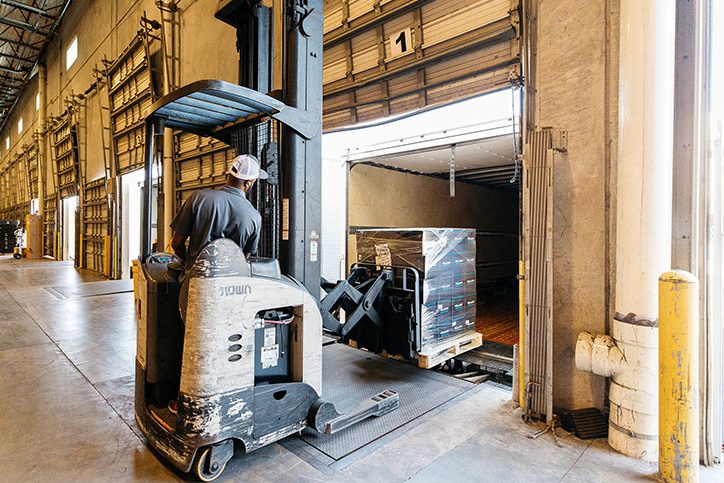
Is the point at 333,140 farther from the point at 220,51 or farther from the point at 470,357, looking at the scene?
the point at 470,357

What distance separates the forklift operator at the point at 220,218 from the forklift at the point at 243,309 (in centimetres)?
22

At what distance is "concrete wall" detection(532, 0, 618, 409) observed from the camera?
8.98ft

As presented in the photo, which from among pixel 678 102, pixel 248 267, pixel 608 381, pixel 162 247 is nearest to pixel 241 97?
pixel 248 267

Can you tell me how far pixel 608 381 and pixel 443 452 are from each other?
1.32 meters

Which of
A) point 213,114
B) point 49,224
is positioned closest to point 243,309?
point 213,114

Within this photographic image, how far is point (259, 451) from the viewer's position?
102 inches

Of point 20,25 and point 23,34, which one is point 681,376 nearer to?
point 20,25

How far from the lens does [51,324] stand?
6.06 m

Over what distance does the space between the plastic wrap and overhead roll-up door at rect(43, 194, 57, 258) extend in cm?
2041

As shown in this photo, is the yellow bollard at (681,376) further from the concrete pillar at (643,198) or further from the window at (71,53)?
the window at (71,53)

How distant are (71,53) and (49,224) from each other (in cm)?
853

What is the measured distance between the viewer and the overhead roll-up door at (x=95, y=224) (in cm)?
1295

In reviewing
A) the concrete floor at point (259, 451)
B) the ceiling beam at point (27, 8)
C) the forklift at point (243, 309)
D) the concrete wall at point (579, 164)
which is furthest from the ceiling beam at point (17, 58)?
the concrete wall at point (579, 164)

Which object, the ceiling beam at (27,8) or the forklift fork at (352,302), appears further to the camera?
the ceiling beam at (27,8)
